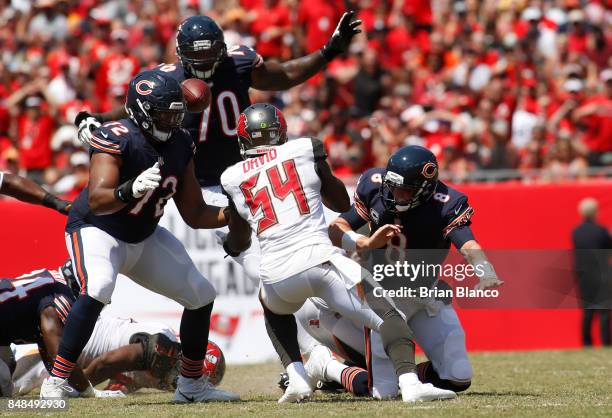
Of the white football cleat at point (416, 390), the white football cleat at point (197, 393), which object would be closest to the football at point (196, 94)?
the white football cleat at point (197, 393)

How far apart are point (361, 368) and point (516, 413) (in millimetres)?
1597

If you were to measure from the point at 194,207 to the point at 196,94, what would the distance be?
77 centimetres

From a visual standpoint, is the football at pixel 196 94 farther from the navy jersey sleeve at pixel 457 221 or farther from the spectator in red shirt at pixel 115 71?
the spectator in red shirt at pixel 115 71

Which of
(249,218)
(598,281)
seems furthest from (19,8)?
(249,218)

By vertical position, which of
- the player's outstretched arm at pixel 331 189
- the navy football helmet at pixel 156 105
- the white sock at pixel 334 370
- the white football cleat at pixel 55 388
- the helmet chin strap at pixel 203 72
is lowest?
the white sock at pixel 334 370

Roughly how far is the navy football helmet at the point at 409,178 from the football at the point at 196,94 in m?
1.44

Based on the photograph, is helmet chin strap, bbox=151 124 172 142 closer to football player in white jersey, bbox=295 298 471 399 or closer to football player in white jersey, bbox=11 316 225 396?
football player in white jersey, bbox=295 298 471 399

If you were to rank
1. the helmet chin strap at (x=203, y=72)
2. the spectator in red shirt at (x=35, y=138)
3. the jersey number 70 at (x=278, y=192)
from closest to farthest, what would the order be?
the jersey number 70 at (x=278, y=192) < the helmet chin strap at (x=203, y=72) < the spectator in red shirt at (x=35, y=138)

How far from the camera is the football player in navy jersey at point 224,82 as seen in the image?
7.69 m

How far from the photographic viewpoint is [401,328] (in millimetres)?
6289

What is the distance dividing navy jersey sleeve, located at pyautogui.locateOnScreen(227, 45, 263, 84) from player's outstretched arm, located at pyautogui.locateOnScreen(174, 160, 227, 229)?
46.7 inches

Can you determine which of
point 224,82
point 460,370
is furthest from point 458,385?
point 224,82

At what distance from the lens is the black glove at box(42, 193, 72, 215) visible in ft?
24.6

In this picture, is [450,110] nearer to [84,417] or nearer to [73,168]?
[73,168]
